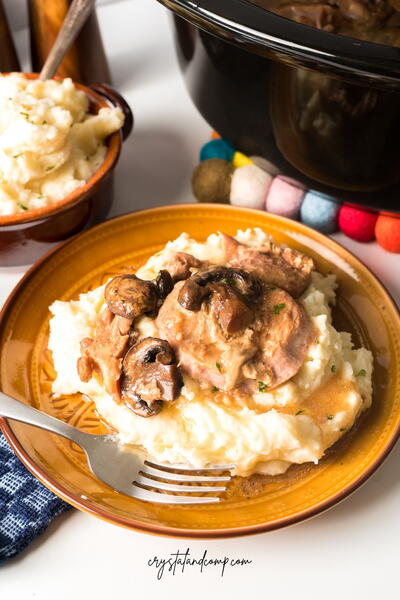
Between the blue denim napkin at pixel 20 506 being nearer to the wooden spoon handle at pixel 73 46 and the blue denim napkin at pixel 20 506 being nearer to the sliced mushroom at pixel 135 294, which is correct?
the sliced mushroom at pixel 135 294

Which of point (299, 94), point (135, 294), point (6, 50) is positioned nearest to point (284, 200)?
point (299, 94)

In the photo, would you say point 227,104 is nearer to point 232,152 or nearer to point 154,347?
point 232,152

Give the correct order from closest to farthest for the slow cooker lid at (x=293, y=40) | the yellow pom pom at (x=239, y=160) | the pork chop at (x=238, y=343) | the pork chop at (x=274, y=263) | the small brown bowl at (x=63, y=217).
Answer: the slow cooker lid at (x=293, y=40) < the pork chop at (x=238, y=343) < the pork chop at (x=274, y=263) < the small brown bowl at (x=63, y=217) < the yellow pom pom at (x=239, y=160)

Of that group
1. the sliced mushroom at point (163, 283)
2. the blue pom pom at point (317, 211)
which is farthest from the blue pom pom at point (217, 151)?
the sliced mushroom at point (163, 283)

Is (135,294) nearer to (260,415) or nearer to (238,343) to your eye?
(238,343)

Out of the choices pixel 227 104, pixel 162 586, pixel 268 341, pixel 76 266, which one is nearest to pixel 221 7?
pixel 227 104

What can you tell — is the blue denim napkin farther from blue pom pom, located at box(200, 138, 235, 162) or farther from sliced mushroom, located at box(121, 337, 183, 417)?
blue pom pom, located at box(200, 138, 235, 162)
